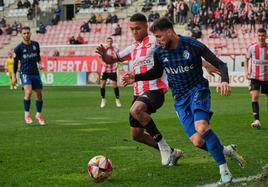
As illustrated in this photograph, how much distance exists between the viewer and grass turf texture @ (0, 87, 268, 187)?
7867mm

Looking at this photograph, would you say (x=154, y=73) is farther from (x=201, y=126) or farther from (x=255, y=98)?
(x=255, y=98)

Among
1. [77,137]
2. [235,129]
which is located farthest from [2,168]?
[235,129]

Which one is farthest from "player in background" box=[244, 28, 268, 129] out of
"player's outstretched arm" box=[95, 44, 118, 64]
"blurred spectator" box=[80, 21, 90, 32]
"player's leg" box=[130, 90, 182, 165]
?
"blurred spectator" box=[80, 21, 90, 32]

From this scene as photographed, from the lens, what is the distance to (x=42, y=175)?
26.6 ft

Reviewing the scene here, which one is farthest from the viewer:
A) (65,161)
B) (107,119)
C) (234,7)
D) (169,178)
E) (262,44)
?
(234,7)

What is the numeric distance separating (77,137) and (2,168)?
400 centimetres

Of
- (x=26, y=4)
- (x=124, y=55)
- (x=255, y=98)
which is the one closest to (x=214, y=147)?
(x=124, y=55)

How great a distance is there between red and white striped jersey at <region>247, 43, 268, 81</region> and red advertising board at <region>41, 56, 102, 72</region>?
27.3 metres

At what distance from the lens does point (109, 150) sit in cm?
1048

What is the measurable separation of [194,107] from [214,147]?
0.58 meters

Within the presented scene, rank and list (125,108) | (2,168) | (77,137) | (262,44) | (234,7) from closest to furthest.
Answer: (2,168), (77,137), (262,44), (125,108), (234,7)

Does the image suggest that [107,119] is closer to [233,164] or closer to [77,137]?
[77,137]

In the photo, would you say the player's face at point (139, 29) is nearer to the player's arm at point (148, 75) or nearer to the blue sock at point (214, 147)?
the player's arm at point (148, 75)

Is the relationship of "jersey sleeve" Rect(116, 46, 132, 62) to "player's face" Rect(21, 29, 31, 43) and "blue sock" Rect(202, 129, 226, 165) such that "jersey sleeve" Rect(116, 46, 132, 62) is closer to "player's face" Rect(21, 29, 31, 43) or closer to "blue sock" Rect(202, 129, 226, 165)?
"blue sock" Rect(202, 129, 226, 165)
